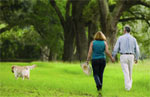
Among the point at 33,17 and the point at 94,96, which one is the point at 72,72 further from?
the point at 33,17

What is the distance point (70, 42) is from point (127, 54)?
22.1 m

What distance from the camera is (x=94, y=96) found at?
9680 mm

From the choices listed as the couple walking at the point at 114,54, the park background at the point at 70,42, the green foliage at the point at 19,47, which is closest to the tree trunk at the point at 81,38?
the park background at the point at 70,42

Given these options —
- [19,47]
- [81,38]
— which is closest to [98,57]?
[81,38]

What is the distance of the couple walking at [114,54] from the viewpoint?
10.6 metres

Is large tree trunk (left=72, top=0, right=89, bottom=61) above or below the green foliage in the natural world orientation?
above

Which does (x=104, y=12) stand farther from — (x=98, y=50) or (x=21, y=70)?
(x=98, y=50)

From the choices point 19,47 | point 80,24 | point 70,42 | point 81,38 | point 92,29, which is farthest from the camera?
point 19,47

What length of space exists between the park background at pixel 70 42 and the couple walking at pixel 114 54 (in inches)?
20.0

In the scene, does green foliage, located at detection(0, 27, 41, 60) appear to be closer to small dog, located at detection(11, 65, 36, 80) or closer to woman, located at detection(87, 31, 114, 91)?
small dog, located at detection(11, 65, 36, 80)

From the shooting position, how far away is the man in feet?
35.4

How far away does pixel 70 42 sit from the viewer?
1293 inches

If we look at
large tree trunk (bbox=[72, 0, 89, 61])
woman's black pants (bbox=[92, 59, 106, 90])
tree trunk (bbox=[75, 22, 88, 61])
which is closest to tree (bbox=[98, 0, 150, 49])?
large tree trunk (bbox=[72, 0, 89, 61])

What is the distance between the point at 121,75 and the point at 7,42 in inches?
1588
